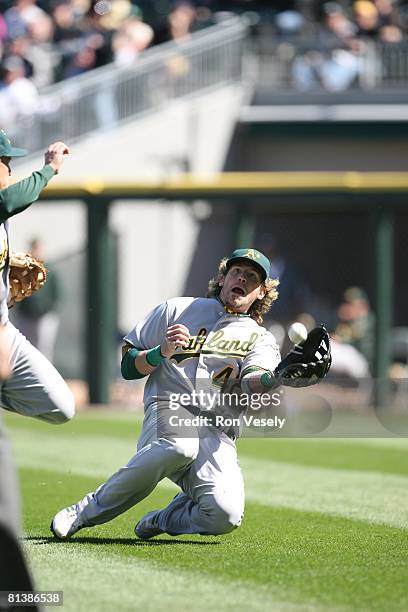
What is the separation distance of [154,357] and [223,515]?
0.77 meters

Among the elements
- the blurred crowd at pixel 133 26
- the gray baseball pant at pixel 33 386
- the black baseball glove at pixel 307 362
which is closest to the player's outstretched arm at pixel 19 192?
the gray baseball pant at pixel 33 386

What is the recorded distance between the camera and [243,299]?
593 cm

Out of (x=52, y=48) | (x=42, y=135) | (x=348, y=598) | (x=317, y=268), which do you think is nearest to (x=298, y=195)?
(x=317, y=268)

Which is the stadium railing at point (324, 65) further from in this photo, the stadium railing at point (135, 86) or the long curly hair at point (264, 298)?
the long curly hair at point (264, 298)

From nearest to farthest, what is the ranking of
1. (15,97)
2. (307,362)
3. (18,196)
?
(18,196) < (307,362) < (15,97)

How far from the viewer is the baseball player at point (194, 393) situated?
5.69 meters

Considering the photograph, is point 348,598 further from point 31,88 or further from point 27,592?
point 31,88

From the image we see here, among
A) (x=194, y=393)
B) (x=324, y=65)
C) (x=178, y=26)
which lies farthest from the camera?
(x=324, y=65)

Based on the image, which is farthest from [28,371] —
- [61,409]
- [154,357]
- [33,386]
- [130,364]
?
[154,357]

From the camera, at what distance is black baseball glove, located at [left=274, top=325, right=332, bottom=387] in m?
5.44

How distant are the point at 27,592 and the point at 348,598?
4.35ft

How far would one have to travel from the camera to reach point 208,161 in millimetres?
18422

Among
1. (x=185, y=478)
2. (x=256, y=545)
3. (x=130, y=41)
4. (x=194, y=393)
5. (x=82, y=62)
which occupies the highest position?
(x=130, y=41)

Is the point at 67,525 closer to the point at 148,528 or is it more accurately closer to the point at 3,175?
the point at 148,528
